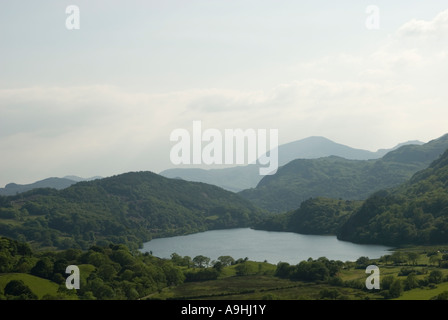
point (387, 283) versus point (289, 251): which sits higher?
point (387, 283)

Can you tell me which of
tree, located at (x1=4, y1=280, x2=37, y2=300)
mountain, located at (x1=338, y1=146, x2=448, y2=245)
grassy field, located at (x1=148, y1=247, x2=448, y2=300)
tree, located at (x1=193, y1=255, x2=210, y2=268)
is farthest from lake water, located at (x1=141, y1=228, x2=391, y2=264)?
tree, located at (x1=4, y1=280, x2=37, y2=300)

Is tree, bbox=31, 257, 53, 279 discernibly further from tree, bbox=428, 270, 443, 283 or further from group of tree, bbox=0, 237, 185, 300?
tree, bbox=428, 270, 443, 283

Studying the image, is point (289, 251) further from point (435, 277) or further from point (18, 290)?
point (18, 290)

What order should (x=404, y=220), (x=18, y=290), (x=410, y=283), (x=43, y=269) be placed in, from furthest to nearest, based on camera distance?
(x=404, y=220), (x=43, y=269), (x=410, y=283), (x=18, y=290)

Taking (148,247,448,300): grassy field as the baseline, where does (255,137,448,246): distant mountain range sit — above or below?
above

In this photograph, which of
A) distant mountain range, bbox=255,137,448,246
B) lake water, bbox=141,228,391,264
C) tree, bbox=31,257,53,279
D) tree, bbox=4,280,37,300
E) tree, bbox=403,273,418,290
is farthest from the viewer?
distant mountain range, bbox=255,137,448,246

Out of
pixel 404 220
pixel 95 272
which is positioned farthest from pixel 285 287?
pixel 404 220
